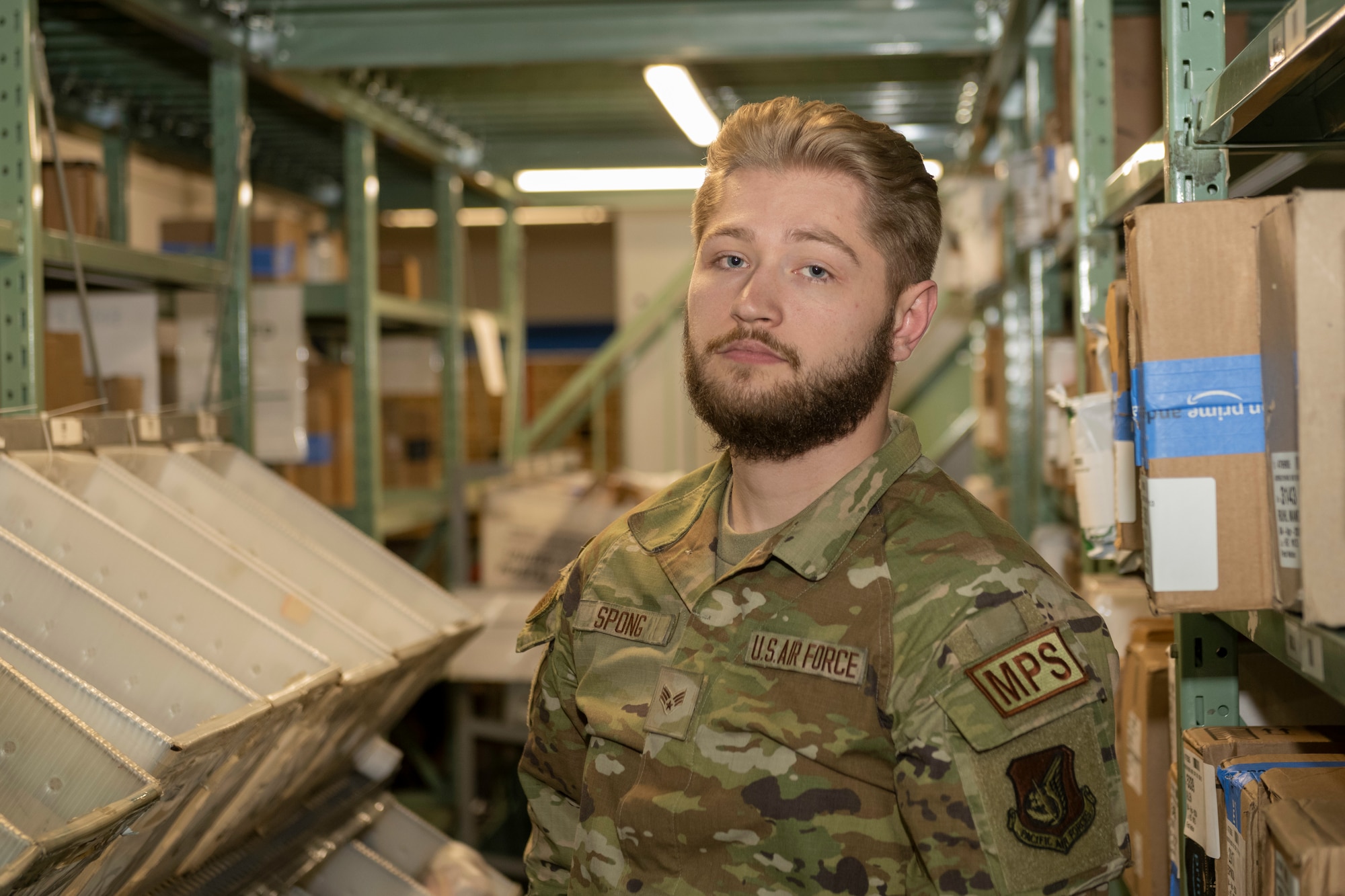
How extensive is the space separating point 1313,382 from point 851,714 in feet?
1.88

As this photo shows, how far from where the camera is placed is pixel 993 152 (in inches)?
173

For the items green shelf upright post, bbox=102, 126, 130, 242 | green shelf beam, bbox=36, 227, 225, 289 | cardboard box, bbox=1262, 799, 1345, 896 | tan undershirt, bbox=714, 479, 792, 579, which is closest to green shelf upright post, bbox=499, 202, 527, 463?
green shelf upright post, bbox=102, 126, 130, 242

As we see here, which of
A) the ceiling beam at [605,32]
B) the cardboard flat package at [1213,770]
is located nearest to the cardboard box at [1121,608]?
the cardboard flat package at [1213,770]

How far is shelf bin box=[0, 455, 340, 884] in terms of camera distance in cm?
184

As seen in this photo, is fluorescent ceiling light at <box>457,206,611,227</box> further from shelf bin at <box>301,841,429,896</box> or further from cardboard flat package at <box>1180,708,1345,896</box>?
cardboard flat package at <box>1180,708,1345,896</box>

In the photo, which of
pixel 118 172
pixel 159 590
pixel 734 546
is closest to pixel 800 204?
pixel 734 546

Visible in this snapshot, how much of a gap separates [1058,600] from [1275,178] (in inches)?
28.3

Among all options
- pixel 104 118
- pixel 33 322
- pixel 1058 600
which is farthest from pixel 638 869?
pixel 104 118

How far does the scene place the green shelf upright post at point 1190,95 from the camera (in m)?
1.31

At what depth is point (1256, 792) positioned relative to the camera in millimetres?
1139

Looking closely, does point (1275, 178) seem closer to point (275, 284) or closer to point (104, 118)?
point (275, 284)

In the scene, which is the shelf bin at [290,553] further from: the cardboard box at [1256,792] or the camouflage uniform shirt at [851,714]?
the cardboard box at [1256,792]

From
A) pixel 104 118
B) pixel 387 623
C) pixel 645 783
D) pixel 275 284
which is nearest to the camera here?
pixel 645 783

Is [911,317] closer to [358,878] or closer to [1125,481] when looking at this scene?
[1125,481]
